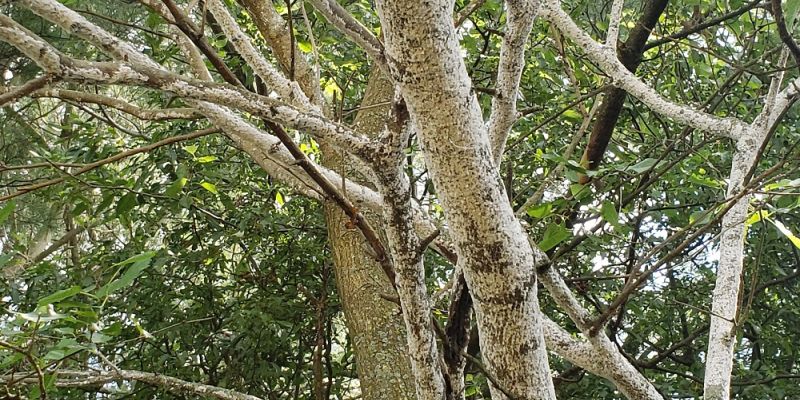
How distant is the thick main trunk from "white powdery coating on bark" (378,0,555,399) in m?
0.94

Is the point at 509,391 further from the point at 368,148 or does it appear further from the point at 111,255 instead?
the point at 111,255

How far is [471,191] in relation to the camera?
2.85 feet

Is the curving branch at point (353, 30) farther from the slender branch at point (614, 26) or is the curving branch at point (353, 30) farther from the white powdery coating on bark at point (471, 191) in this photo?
the slender branch at point (614, 26)

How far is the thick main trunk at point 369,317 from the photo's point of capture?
76.4 inches

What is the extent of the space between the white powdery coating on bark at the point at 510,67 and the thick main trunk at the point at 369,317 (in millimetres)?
729

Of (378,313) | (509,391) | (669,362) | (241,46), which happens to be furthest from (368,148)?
(669,362)

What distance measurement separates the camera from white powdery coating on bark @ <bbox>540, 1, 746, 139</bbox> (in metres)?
1.75

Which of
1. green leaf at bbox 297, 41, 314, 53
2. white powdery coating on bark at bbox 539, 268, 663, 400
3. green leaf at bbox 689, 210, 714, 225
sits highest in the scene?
green leaf at bbox 297, 41, 314, 53

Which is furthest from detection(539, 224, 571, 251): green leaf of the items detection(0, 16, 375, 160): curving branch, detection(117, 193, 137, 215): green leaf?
detection(117, 193, 137, 215): green leaf

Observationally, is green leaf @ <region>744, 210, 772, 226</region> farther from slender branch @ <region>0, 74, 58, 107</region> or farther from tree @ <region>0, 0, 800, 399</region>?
slender branch @ <region>0, 74, 58, 107</region>

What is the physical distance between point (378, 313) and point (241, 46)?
2.96 feet

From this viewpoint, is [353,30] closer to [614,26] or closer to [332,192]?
[332,192]

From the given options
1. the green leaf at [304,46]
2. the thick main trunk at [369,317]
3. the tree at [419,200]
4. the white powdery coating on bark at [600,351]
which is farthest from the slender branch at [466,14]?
the green leaf at [304,46]

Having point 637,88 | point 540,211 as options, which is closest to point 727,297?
point 540,211
